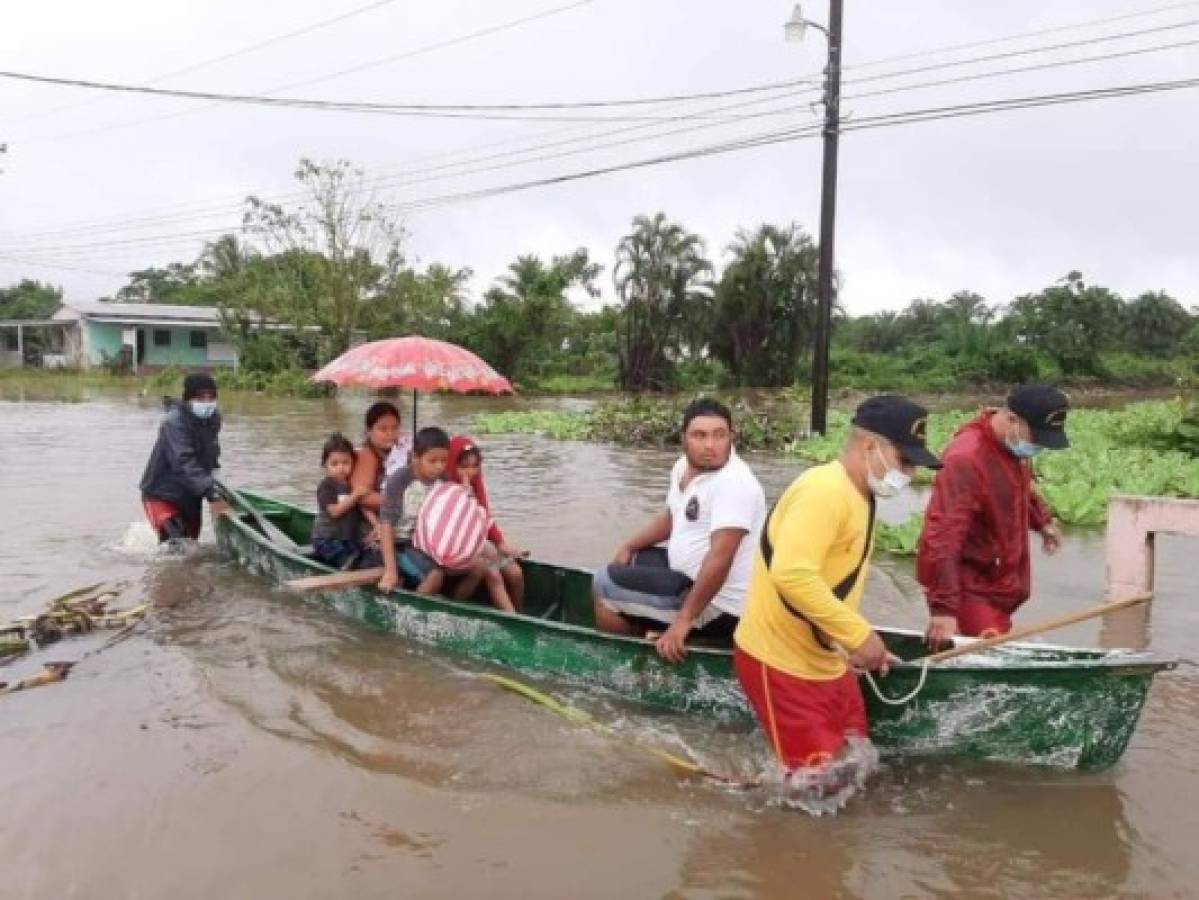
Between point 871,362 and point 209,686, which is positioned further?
point 871,362

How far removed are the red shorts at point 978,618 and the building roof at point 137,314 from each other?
140 ft

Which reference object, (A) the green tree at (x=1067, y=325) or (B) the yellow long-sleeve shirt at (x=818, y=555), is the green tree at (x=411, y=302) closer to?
(A) the green tree at (x=1067, y=325)

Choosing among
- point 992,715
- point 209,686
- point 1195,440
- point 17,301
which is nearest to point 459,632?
point 209,686

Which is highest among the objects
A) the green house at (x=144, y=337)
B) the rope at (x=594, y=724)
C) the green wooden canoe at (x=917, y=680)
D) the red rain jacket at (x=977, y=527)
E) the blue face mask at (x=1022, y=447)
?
the green house at (x=144, y=337)

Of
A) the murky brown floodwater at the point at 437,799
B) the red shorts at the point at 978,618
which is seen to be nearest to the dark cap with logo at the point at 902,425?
the red shorts at the point at 978,618

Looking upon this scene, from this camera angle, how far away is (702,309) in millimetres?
44188

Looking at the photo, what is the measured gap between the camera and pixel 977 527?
4852 millimetres

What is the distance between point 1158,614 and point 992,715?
421cm

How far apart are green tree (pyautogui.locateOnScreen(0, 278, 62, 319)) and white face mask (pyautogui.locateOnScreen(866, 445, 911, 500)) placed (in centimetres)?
5625

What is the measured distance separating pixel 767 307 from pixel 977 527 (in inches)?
1560

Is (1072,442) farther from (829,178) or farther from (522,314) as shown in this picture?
(522,314)

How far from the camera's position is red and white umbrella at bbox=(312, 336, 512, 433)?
23.3 ft

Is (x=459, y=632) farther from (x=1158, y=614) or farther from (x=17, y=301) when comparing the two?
(x=17, y=301)

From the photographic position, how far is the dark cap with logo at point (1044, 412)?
4.59m
